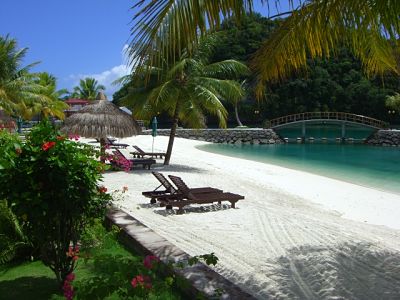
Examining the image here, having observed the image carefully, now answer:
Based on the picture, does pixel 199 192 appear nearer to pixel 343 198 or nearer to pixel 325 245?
pixel 325 245

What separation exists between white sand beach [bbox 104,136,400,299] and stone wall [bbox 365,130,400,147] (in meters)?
31.3

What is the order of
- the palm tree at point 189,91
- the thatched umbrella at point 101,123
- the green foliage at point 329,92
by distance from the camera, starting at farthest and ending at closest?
the green foliage at point 329,92
the palm tree at point 189,91
the thatched umbrella at point 101,123

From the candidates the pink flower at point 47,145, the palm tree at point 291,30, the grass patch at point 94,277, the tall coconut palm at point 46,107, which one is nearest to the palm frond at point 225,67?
the palm tree at point 291,30

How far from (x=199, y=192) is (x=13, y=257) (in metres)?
5.03

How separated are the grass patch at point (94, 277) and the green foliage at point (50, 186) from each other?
29cm

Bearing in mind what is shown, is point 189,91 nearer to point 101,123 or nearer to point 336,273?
point 101,123

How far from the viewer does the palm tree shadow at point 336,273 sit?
4434 millimetres

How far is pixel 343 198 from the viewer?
41.5 feet

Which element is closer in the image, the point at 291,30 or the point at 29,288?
the point at 29,288

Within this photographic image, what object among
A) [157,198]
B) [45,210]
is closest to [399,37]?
[45,210]

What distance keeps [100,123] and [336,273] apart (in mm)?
11477

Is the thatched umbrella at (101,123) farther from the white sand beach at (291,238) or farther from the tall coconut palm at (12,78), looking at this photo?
the tall coconut palm at (12,78)

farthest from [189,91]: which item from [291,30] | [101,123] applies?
[291,30]

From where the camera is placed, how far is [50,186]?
11.3ft
